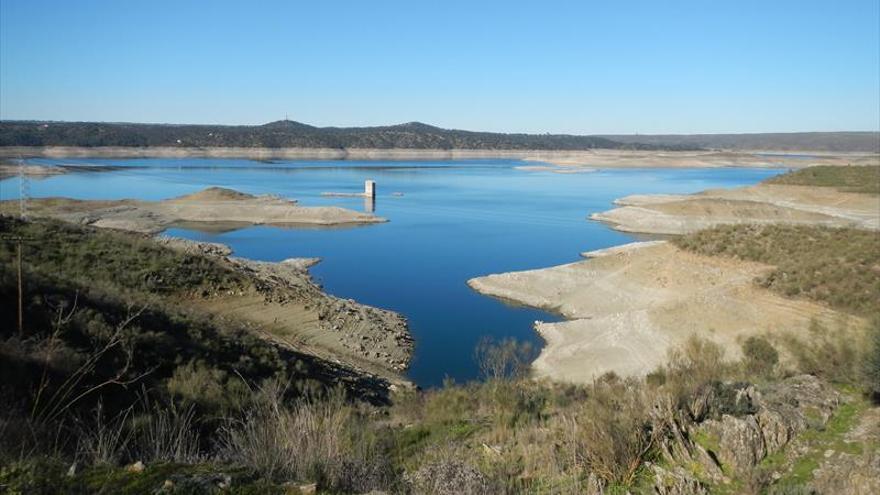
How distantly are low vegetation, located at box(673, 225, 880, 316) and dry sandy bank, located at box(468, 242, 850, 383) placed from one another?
467mm

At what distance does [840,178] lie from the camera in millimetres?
51469

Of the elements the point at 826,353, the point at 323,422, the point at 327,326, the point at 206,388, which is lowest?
the point at 327,326

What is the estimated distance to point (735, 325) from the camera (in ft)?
47.0

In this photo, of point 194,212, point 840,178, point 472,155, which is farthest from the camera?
point 472,155

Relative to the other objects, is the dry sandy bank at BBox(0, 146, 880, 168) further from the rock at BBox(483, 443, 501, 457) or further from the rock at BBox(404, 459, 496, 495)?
the rock at BBox(404, 459, 496, 495)

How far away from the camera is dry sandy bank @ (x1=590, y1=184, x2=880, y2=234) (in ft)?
123

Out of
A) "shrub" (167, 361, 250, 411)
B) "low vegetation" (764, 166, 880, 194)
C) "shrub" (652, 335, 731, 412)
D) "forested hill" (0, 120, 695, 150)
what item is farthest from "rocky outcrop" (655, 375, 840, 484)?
"forested hill" (0, 120, 695, 150)

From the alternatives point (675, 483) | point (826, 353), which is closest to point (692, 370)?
point (826, 353)

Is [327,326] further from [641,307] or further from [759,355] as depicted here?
[759,355]

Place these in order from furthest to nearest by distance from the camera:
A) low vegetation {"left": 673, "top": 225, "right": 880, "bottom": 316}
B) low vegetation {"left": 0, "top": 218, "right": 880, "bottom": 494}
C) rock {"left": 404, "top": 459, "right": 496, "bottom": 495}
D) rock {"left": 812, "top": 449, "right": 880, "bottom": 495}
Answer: low vegetation {"left": 673, "top": 225, "right": 880, "bottom": 316} < rock {"left": 812, "top": 449, "right": 880, "bottom": 495} < low vegetation {"left": 0, "top": 218, "right": 880, "bottom": 494} < rock {"left": 404, "top": 459, "right": 496, "bottom": 495}

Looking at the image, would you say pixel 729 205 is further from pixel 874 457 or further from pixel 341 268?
pixel 874 457

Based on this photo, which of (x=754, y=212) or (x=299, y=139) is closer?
(x=754, y=212)

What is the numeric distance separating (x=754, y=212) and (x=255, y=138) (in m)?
105

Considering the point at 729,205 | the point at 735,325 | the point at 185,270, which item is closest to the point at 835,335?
the point at 735,325
